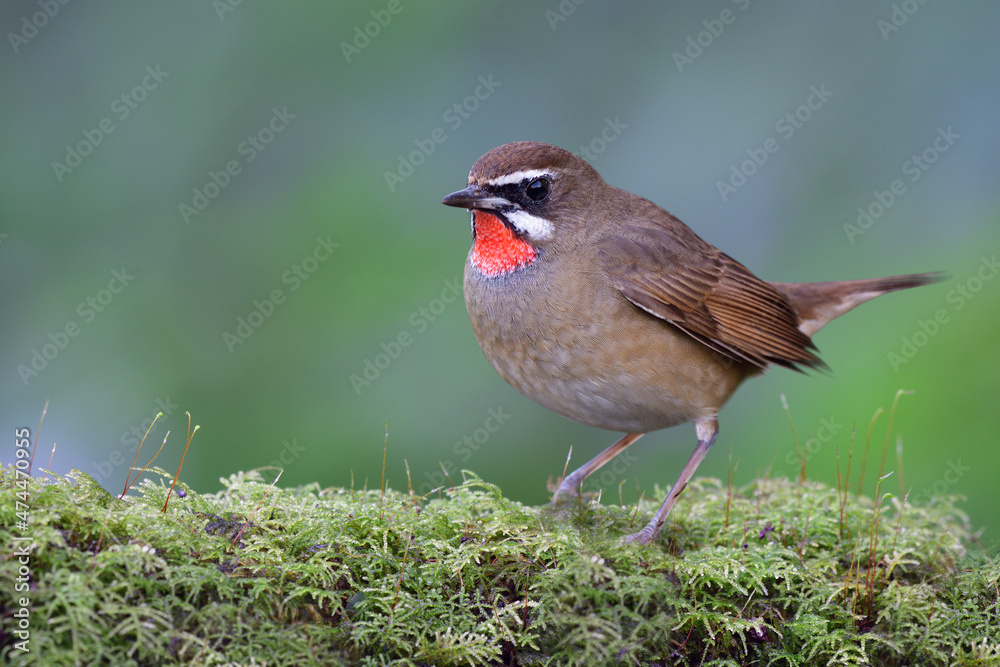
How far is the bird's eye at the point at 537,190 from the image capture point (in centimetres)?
497

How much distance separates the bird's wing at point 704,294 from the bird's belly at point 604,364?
0.43 feet

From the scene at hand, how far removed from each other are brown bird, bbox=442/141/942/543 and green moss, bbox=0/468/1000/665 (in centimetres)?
75

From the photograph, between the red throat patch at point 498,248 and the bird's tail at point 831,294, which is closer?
the red throat patch at point 498,248

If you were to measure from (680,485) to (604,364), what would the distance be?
893 mm

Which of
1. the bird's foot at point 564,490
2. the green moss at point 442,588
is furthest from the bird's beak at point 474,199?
the bird's foot at point 564,490

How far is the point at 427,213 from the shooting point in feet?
26.0

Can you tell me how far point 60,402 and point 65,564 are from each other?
500cm

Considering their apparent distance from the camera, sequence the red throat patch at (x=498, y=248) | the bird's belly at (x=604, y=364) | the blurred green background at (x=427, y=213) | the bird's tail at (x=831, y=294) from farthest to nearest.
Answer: the blurred green background at (x=427, y=213) → the bird's tail at (x=831, y=294) → the red throat patch at (x=498, y=248) → the bird's belly at (x=604, y=364)

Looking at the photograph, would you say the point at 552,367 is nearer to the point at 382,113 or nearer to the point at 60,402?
the point at 382,113

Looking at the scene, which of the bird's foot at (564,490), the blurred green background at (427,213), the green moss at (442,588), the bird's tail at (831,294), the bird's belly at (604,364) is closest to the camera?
the green moss at (442,588)

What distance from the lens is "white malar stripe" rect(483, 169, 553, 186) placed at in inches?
189

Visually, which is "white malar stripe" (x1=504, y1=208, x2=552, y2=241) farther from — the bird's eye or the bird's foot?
the bird's foot

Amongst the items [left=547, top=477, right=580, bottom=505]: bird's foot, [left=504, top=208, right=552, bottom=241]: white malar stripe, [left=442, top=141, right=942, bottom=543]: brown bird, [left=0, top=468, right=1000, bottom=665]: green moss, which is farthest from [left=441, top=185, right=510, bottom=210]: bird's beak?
[left=547, top=477, right=580, bottom=505]: bird's foot

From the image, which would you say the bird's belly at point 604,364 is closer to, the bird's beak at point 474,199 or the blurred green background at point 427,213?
the bird's beak at point 474,199
